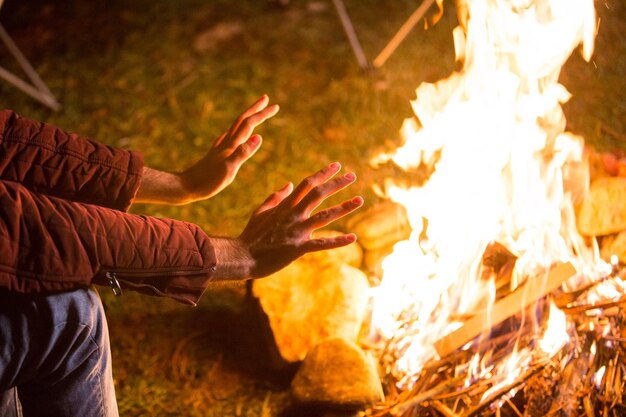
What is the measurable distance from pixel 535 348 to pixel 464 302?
16.2 inches

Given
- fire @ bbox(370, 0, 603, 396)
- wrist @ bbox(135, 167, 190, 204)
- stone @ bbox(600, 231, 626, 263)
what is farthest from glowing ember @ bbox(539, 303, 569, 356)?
wrist @ bbox(135, 167, 190, 204)

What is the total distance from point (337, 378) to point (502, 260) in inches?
43.2

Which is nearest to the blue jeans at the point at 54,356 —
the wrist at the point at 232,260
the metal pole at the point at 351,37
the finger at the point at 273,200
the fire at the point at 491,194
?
the wrist at the point at 232,260

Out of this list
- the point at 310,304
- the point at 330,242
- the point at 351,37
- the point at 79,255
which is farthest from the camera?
the point at 351,37

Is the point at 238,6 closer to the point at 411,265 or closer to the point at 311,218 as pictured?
the point at 411,265

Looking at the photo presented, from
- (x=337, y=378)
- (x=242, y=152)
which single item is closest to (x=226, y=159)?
(x=242, y=152)

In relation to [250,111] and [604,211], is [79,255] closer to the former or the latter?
[250,111]

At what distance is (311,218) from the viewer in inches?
87.6

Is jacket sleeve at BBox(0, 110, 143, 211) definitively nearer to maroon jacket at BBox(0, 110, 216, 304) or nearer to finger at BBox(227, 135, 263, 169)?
maroon jacket at BBox(0, 110, 216, 304)

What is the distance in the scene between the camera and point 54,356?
205 cm

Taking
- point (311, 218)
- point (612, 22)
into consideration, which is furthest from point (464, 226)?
point (612, 22)

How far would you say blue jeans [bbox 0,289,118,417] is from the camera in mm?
1976

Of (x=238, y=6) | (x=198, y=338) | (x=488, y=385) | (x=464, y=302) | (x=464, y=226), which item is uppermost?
(x=238, y=6)

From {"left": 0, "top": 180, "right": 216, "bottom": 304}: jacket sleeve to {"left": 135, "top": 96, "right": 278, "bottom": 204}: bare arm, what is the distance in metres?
0.71
